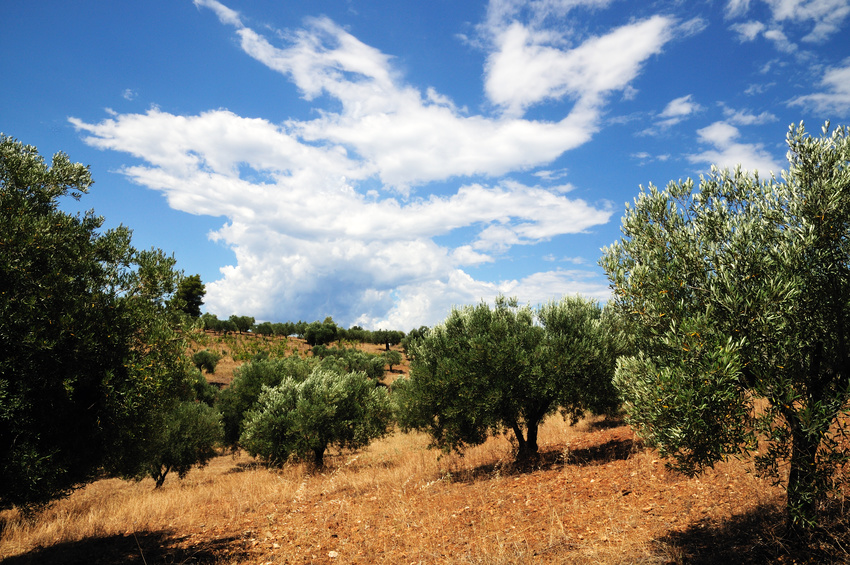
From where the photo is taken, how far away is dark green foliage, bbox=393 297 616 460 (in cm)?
1750

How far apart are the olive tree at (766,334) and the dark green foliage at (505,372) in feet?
29.6

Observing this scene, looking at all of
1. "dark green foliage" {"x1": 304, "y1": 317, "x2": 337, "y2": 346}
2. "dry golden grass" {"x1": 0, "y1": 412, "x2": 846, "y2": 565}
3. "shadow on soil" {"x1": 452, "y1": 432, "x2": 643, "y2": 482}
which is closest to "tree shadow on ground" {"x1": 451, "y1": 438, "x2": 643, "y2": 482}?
"shadow on soil" {"x1": 452, "y1": 432, "x2": 643, "y2": 482}

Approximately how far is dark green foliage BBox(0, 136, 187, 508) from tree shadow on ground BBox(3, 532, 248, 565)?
2627mm

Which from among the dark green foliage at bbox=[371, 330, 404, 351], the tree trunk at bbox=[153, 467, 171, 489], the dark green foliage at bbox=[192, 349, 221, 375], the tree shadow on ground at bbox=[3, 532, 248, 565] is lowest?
the tree trunk at bbox=[153, 467, 171, 489]

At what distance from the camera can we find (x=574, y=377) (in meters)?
17.8

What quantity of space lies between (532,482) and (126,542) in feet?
45.1

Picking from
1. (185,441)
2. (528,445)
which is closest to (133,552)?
(528,445)

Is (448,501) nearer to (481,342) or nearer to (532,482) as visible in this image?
(532,482)

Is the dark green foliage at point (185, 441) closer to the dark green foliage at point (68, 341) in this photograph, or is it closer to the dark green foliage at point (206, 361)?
the dark green foliage at point (68, 341)

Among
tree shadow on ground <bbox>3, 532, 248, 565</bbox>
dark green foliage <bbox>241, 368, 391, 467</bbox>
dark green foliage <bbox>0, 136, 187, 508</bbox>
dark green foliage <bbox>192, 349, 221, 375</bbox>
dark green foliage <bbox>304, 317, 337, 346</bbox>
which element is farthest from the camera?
dark green foliage <bbox>304, 317, 337, 346</bbox>

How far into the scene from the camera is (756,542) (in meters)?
8.87

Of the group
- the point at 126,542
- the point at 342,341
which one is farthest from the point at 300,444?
the point at 342,341

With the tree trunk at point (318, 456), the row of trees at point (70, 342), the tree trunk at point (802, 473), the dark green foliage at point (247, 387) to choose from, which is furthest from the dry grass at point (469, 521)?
the dark green foliage at point (247, 387)

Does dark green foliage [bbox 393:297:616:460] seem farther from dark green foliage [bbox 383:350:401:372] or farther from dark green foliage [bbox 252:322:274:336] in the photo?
dark green foliage [bbox 252:322:274:336]
